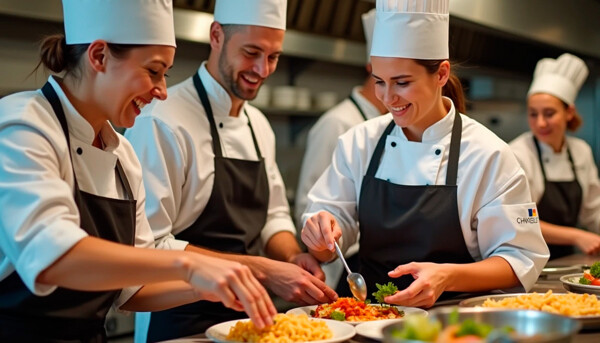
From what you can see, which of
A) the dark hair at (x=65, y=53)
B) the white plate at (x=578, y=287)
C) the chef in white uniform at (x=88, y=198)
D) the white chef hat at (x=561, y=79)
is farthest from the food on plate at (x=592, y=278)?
the white chef hat at (x=561, y=79)

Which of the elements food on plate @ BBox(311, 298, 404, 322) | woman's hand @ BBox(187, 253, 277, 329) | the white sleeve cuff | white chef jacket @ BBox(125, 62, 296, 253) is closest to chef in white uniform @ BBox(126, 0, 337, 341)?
white chef jacket @ BBox(125, 62, 296, 253)

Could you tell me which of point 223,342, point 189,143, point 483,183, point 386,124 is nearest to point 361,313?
point 223,342

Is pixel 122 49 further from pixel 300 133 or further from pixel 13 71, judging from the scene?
pixel 300 133

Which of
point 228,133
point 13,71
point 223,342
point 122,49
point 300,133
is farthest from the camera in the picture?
point 300,133

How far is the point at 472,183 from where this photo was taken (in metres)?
2.38

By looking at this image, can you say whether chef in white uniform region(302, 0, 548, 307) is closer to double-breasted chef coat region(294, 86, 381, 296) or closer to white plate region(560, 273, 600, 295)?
white plate region(560, 273, 600, 295)

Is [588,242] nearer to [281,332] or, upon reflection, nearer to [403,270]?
[403,270]

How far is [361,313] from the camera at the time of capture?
6.58 ft

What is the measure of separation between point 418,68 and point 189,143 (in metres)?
0.87

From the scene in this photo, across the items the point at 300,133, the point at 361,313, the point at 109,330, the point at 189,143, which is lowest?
the point at 109,330

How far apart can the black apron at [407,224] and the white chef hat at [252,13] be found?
0.71 metres

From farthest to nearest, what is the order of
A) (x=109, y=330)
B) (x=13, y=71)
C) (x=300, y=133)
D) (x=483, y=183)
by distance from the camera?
1. (x=300, y=133)
2. (x=109, y=330)
3. (x=13, y=71)
4. (x=483, y=183)

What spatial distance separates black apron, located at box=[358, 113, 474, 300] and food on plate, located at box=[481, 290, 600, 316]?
38 centimetres

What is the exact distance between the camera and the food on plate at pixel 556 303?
1880mm
